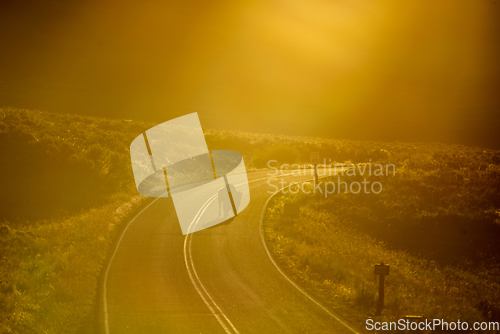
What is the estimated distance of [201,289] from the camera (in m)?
12.6

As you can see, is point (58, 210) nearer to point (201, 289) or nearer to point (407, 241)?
point (201, 289)

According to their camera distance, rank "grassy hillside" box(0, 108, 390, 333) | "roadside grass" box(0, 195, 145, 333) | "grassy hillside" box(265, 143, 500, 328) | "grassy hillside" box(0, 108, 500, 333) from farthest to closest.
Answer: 1. "grassy hillside" box(265, 143, 500, 328)
2. "grassy hillside" box(0, 108, 500, 333)
3. "grassy hillside" box(0, 108, 390, 333)
4. "roadside grass" box(0, 195, 145, 333)

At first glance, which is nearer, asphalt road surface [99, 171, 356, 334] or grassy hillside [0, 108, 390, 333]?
asphalt road surface [99, 171, 356, 334]

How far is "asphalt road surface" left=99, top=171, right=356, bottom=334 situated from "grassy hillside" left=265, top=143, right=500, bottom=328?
1.29 metres

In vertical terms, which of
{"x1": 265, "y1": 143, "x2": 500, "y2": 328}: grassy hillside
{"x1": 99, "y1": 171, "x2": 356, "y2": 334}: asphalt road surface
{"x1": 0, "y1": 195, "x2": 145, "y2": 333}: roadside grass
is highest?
{"x1": 0, "y1": 195, "x2": 145, "y2": 333}: roadside grass

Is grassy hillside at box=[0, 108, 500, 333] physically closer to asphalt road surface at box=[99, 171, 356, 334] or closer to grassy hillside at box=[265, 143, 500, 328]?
grassy hillside at box=[265, 143, 500, 328]

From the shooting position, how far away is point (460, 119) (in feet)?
340

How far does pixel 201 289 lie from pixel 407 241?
1411 centimetres

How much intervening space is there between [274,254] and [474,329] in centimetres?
786

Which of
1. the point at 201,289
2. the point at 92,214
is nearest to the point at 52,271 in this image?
the point at 201,289

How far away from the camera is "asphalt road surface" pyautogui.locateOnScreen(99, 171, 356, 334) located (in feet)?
33.7

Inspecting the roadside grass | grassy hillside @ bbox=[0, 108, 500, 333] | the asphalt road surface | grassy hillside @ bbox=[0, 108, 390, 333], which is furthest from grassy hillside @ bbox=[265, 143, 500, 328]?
grassy hillside @ bbox=[0, 108, 390, 333]

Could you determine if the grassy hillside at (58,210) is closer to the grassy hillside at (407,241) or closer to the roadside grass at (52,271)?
the roadside grass at (52,271)

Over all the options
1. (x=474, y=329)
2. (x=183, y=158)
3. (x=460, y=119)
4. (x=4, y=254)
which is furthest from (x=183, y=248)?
(x=460, y=119)
